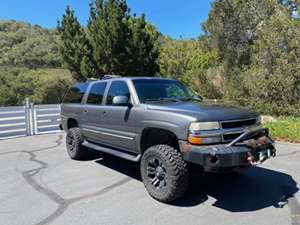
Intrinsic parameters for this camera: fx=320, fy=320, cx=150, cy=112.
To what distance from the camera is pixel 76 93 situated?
7367mm

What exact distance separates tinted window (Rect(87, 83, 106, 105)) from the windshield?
95 cm

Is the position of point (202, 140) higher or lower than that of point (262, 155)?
higher

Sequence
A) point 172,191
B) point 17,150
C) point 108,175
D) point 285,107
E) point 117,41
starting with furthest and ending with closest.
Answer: point 117,41 < point 285,107 < point 17,150 < point 108,175 < point 172,191

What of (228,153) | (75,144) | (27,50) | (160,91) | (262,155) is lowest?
(75,144)

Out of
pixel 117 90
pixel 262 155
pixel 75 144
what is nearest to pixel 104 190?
pixel 117 90

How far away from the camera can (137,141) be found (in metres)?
5.12

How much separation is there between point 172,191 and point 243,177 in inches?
77.5

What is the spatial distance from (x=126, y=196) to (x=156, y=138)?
3.33 feet

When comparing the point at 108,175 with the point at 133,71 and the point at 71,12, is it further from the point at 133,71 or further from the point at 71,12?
the point at 71,12

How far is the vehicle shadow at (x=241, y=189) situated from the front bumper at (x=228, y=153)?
68 centimetres

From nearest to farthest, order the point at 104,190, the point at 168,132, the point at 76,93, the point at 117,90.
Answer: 1. the point at 168,132
2. the point at 104,190
3. the point at 117,90
4. the point at 76,93

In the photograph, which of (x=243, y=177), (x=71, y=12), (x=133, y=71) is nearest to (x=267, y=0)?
(x=133, y=71)

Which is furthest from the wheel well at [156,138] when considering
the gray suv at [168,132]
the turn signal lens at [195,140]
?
the turn signal lens at [195,140]

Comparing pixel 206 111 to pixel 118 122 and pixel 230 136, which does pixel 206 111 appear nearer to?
pixel 230 136
